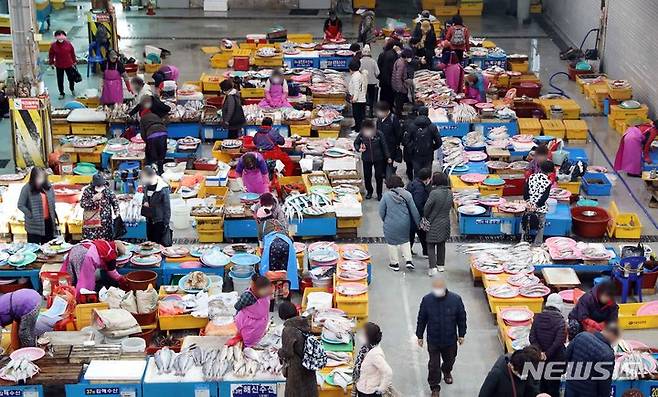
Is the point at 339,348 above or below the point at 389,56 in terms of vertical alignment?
below

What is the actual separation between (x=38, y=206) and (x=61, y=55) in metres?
9.19

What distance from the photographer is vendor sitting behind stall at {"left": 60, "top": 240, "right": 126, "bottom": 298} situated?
14.1 m

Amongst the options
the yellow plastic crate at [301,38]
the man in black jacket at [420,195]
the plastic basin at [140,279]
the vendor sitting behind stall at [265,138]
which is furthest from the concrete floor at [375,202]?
the plastic basin at [140,279]

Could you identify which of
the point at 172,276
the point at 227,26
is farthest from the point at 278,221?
the point at 227,26

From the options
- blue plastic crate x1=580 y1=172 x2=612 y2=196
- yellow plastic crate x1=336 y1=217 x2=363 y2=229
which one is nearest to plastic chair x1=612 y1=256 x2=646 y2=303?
blue plastic crate x1=580 y1=172 x2=612 y2=196

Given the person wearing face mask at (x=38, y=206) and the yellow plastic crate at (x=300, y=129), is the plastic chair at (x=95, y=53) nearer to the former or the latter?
the yellow plastic crate at (x=300, y=129)

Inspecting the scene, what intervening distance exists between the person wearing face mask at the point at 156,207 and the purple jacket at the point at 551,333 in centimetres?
601

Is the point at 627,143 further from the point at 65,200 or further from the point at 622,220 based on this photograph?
the point at 65,200

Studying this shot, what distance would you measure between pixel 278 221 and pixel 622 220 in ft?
18.1

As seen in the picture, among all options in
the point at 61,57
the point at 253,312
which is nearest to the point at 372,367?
the point at 253,312

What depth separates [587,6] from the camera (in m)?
28.0

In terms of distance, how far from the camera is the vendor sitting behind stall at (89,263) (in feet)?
46.2

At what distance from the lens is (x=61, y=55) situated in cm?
2422

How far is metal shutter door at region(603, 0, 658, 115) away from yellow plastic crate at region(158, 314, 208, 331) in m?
12.0
